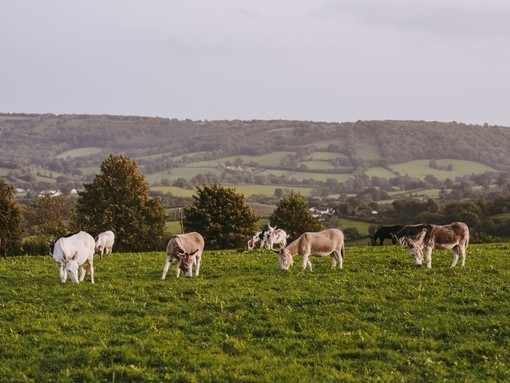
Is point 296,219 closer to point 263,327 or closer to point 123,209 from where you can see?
point 123,209

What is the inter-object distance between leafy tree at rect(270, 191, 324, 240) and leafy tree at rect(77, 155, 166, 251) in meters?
14.8

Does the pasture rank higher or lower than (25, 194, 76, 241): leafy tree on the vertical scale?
higher

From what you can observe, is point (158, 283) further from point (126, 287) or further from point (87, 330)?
point (87, 330)

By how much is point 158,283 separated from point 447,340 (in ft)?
38.7

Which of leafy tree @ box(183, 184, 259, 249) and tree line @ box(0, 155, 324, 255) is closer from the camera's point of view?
tree line @ box(0, 155, 324, 255)

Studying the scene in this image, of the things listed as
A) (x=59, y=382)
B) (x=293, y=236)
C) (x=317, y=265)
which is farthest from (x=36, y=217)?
(x=59, y=382)

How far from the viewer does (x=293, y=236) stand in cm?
6600

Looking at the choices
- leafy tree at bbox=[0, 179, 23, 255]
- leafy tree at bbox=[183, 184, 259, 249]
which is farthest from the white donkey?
leafy tree at bbox=[0, 179, 23, 255]

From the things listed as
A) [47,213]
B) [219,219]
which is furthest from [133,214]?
[47,213]

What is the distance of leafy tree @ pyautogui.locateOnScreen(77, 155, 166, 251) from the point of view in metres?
56.1

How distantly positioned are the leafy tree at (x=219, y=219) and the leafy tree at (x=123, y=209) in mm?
3733

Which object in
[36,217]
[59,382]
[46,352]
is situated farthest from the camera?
[36,217]

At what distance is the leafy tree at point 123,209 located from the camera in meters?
56.1

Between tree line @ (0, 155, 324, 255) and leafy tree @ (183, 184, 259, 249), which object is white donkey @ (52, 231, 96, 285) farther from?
leafy tree @ (183, 184, 259, 249)
